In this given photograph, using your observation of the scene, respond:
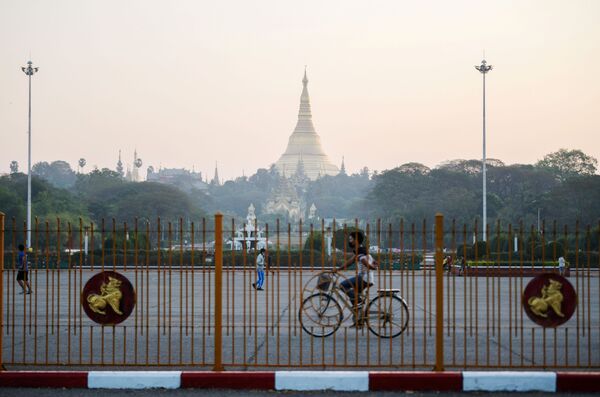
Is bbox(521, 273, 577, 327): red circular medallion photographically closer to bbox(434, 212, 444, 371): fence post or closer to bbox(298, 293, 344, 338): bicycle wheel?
bbox(434, 212, 444, 371): fence post

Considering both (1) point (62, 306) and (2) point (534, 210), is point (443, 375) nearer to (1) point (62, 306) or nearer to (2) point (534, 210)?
(1) point (62, 306)

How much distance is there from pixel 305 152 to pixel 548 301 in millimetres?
161296

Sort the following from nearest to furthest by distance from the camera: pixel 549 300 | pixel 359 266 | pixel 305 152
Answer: pixel 549 300
pixel 359 266
pixel 305 152

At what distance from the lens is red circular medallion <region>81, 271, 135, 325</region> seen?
9359 mm

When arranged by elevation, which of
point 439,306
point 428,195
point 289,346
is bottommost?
point 289,346

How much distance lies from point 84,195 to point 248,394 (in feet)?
296

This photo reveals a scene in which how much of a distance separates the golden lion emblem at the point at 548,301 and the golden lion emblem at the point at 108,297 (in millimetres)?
3793

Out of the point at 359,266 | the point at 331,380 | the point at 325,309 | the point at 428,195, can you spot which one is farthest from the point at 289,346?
the point at 428,195

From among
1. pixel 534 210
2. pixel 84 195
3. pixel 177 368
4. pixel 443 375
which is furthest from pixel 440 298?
pixel 84 195

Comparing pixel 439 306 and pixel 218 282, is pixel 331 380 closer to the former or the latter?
pixel 439 306

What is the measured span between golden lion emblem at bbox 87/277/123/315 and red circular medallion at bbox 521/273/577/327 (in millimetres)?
3743

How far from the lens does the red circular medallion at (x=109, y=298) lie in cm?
936

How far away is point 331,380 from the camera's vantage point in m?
8.77

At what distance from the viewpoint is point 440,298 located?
8945 millimetres
